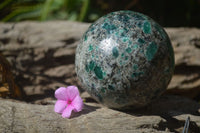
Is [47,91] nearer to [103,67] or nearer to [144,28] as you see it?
[103,67]

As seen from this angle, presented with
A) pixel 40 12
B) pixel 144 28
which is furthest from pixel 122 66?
pixel 40 12

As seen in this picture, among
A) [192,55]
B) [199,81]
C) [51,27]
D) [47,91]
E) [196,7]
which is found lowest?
[47,91]

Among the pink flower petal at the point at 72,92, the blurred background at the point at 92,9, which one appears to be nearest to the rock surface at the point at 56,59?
the pink flower petal at the point at 72,92

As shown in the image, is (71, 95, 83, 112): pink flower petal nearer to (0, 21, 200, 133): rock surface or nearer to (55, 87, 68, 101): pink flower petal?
(55, 87, 68, 101): pink flower petal

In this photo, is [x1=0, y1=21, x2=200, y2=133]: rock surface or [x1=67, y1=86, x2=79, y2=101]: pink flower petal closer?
[x1=67, y1=86, x2=79, y2=101]: pink flower petal

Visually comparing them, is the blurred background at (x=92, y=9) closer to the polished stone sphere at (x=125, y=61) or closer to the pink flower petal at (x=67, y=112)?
the polished stone sphere at (x=125, y=61)

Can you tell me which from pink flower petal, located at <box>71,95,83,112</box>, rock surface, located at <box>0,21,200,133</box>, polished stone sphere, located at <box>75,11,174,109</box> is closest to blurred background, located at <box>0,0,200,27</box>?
rock surface, located at <box>0,21,200,133</box>

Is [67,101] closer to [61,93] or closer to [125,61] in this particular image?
[61,93]
